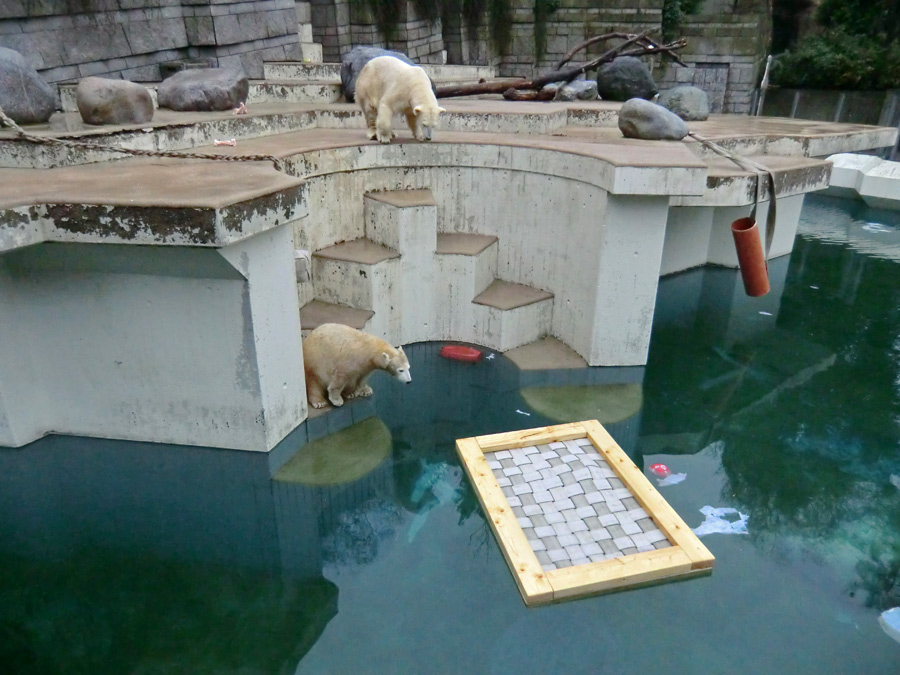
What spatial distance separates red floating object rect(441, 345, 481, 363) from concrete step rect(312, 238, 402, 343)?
1.91 ft

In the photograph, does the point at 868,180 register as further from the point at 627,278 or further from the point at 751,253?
the point at 627,278

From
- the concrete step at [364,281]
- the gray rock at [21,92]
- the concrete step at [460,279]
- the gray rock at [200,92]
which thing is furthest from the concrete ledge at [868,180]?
the gray rock at [21,92]

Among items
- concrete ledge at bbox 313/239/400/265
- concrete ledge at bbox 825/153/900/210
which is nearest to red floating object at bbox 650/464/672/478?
concrete ledge at bbox 313/239/400/265

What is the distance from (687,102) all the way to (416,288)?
20.6 ft

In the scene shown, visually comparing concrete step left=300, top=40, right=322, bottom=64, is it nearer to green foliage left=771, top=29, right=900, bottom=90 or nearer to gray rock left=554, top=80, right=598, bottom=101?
gray rock left=554, top=80, right=598, bottom=101

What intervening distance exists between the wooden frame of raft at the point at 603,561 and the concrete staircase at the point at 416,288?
202 centimetres

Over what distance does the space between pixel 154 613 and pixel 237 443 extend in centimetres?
149

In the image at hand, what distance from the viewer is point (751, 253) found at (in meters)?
5.60

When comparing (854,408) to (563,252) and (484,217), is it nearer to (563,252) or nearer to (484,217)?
(563,252)

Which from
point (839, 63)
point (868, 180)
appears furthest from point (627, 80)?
point (839, 63)

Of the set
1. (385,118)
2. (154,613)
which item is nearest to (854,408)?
(385,118)

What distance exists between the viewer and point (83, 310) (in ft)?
14.8

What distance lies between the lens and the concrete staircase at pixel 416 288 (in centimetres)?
630

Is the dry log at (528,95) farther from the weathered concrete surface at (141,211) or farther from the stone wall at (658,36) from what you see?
the stone wall at (658,36)
